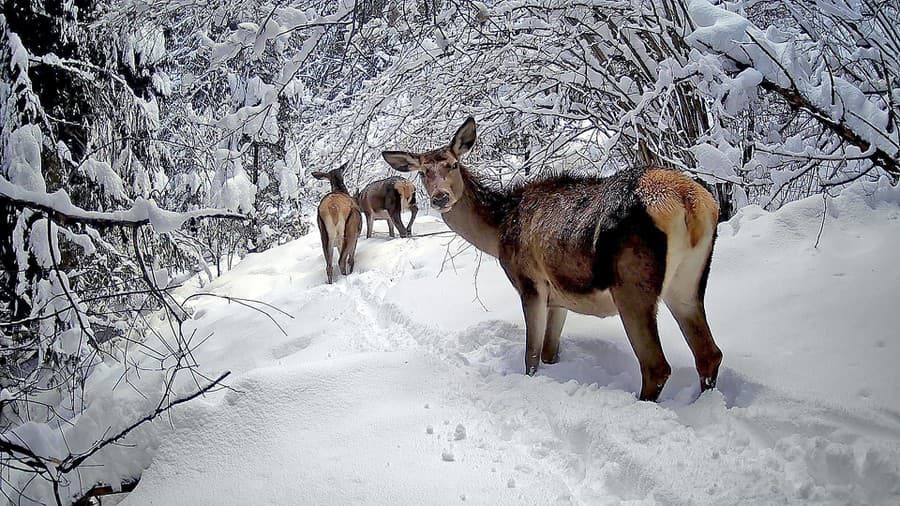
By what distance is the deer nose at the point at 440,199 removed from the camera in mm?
4953

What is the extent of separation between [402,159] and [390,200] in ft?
24.5

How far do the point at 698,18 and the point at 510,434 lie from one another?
266 centimetres

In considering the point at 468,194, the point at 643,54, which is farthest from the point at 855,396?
the point at 643,54

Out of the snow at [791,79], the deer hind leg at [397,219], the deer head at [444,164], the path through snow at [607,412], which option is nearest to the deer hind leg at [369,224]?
the deer hind leg at [397,219]

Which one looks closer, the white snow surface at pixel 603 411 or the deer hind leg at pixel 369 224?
the white snow surface at pixel 603 411

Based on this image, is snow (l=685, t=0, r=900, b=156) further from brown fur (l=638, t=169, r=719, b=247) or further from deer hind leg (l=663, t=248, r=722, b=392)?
deer hind leg (l=663, t=248, r=722, b=392)

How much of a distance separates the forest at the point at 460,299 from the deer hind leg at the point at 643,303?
0.80 ft

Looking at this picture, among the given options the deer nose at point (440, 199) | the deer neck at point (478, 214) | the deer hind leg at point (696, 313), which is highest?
the deer nose at point (440, 199)

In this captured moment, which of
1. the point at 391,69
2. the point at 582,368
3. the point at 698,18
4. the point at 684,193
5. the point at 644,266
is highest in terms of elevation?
the point at 391,69

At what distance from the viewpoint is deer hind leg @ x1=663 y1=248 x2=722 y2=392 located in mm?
3447

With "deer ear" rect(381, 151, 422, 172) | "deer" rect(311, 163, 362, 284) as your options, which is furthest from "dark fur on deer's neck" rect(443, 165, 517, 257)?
"deer" rect(311, 163, 362, 284)

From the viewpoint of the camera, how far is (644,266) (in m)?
3.31

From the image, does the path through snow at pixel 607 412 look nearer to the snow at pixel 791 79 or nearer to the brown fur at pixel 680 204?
the brown fur at pixel 680 204

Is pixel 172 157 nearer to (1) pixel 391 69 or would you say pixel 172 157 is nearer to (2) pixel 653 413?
(1) pixel 391 69
